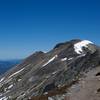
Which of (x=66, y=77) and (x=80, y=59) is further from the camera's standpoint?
(x=80, y=59)

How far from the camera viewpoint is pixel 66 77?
17138 centimetres

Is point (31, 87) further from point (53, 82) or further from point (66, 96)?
point (66, 96)

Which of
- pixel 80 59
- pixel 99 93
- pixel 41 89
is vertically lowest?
pixel 99 93

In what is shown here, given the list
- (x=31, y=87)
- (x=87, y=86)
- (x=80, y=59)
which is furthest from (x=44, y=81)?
(x=87, y=86)

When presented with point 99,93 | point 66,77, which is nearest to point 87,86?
point 99,93

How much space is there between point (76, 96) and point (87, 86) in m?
6.39

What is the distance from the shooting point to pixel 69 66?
626 feet

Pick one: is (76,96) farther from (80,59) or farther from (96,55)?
(80,59)

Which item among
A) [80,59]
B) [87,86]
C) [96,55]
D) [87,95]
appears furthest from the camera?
[80,59]

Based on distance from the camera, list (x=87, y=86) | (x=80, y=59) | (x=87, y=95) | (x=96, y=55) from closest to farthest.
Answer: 1. (x=87, y=95)
2. (x=87, y=86)
3. (x=96, y=55)
4. (x=80, y=59)

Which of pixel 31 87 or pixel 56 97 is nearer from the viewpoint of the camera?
pixel 56 97

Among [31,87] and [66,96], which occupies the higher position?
[31,87]

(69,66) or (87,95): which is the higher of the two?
(69,66)

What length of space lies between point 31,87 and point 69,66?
3019 centimetres
